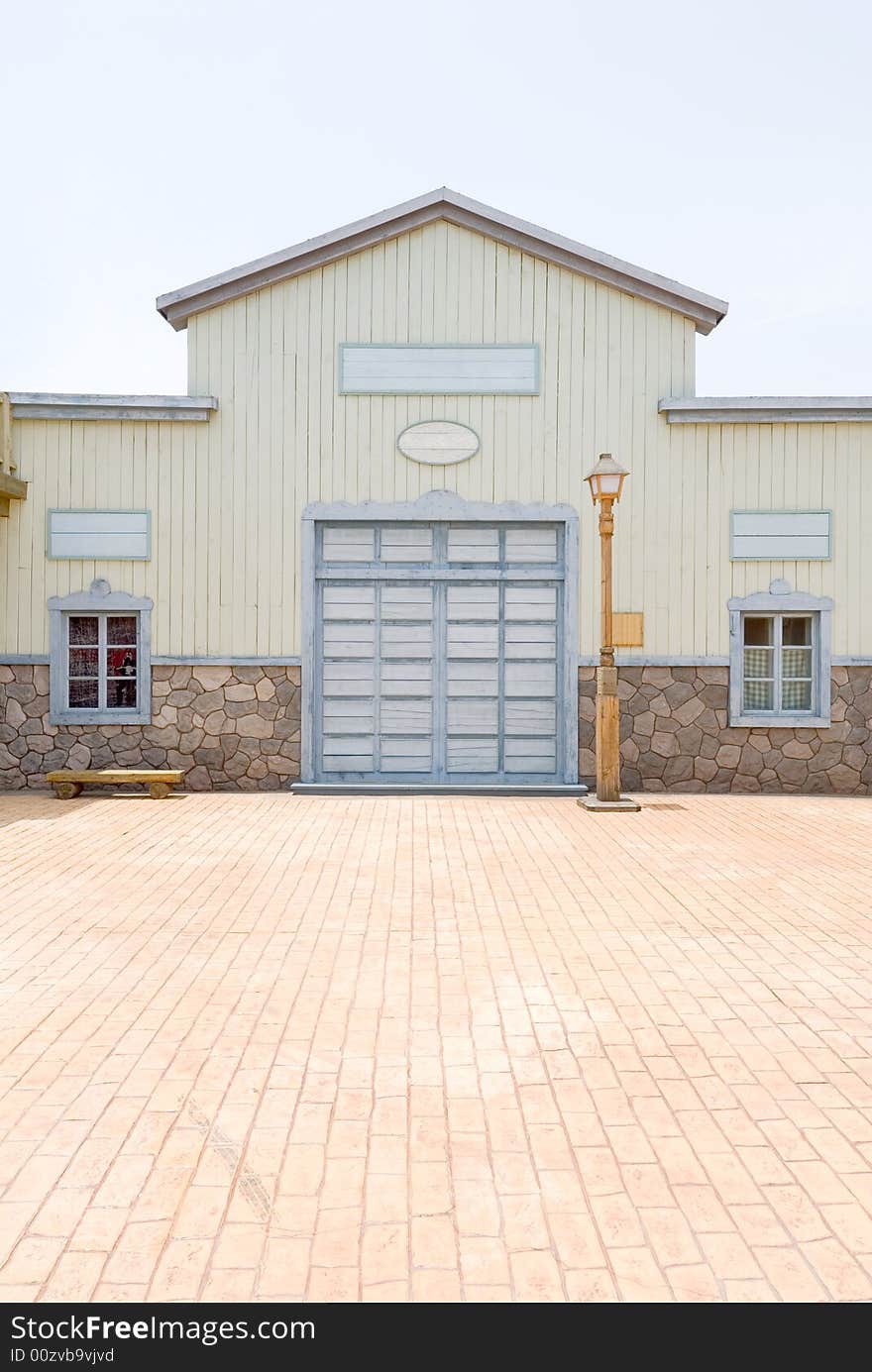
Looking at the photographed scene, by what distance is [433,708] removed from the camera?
40.5 ft

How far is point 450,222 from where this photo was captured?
12.3 metres

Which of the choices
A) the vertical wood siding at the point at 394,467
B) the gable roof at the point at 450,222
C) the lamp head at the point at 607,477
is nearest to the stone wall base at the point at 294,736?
the vertical wood siding at the point at 394,467

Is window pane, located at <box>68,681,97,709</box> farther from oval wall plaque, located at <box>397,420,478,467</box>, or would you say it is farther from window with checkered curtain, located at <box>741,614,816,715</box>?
window with checkered curtain, located at <box>741,614,816,715</box>

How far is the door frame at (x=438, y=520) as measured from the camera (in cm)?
1220

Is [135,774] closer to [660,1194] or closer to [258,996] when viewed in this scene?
[258,996]

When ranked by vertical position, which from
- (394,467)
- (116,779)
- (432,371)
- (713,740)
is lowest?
(116,779)

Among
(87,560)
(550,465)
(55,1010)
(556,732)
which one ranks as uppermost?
(550,465)

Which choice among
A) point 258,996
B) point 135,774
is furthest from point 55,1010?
point 135,774

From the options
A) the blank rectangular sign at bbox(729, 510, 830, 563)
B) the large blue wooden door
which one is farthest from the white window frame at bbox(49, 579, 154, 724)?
the blank rectangular sign at bbox(729, 510, 830, 563)

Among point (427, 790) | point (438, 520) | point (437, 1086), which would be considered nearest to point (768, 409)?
point (438, 520)

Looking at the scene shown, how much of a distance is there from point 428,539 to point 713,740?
4357 mm

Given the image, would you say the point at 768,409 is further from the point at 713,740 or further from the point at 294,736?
the point at 294,736

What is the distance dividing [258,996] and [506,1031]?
120 cm

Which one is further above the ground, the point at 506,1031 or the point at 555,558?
the point at 555,558
